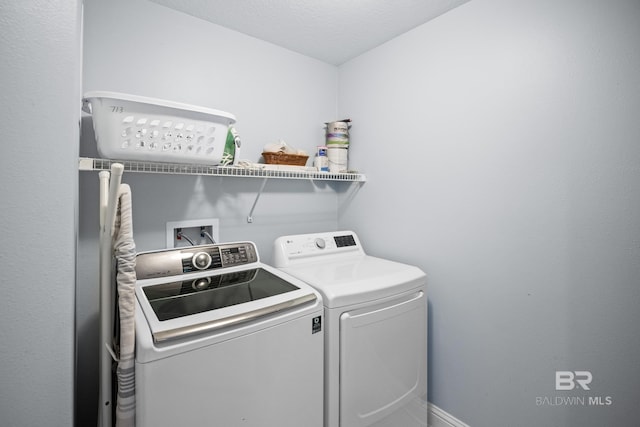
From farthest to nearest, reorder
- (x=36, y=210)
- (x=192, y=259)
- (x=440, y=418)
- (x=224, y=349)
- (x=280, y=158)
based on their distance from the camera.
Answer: (x=280, y=158)
(x=440, y=418)
(x=192, y=259)
(x=224, y=349)
(x=36, y=210)

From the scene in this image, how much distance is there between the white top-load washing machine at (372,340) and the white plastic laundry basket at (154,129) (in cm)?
73

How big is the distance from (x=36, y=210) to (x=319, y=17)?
5.52 ft

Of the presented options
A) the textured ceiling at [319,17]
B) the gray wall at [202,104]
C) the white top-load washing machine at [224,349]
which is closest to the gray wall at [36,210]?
the white top-load washing machine at [224,349]

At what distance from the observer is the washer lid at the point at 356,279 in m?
1.29

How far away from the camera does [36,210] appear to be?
74 centimetres

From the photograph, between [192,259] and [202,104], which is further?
[202,104]

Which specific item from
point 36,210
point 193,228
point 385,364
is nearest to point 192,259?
point 193,228

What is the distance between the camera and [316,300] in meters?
1.23

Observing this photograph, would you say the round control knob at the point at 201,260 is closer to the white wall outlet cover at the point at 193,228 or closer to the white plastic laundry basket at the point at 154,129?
the white wall outlet cover at the point at 193,228

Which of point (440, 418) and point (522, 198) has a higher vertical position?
point (522, 198)

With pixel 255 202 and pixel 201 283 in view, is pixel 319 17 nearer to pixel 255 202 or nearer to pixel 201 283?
pixel 255 202

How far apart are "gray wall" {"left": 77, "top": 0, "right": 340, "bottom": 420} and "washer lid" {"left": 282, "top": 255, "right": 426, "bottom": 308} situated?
576 mm

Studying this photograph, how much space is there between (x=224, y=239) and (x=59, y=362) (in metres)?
1.12

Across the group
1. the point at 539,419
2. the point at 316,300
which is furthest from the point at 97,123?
the point at 539,419
